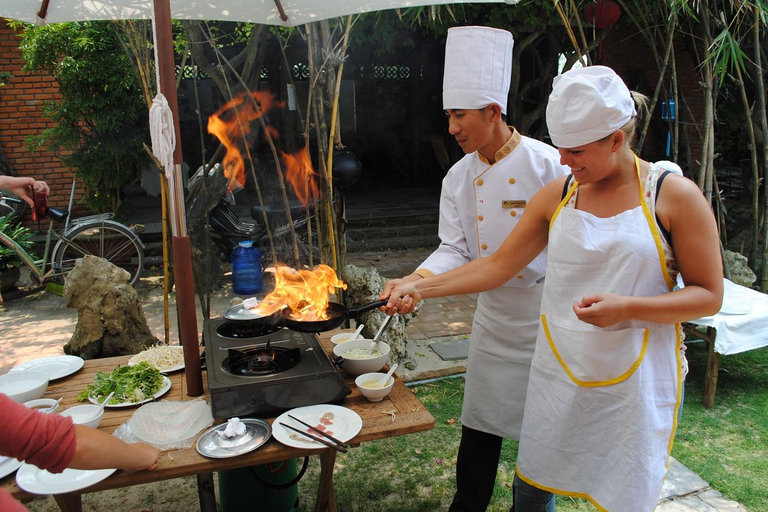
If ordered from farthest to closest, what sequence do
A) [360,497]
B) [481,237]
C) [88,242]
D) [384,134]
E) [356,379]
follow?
[384,134] → [88,242] → [360,497] → [481,237] → [356,379]

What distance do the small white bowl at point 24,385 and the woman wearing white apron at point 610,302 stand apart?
2191 millimetres

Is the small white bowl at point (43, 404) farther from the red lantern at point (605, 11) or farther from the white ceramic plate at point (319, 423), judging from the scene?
the red lantern at point (605, 11)

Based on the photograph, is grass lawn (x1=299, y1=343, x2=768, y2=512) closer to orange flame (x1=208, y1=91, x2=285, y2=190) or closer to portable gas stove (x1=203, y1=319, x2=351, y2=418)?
portable gas stove (x1=203, y1=319, x2=351, y2=418)

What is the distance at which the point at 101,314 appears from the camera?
464 centimetres

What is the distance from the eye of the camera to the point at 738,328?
177 inches

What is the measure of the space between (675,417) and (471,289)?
0.99 meters

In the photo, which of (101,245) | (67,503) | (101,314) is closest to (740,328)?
(67,503)

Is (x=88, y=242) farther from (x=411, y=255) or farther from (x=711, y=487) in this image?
(x=711, y=487)

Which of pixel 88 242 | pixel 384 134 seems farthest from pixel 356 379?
pixel 384 134

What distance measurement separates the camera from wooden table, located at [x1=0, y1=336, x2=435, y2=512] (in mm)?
2039

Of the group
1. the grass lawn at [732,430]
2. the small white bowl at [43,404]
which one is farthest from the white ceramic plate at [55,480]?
the grass lawn at [732,430]

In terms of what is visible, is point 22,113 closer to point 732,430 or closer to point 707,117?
point 707,117

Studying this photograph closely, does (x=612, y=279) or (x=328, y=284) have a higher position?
(x=612, y=279)

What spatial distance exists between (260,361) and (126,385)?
66cm
